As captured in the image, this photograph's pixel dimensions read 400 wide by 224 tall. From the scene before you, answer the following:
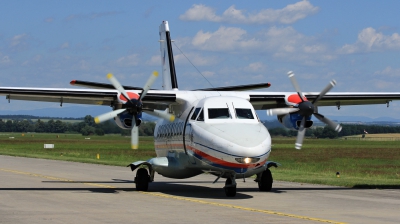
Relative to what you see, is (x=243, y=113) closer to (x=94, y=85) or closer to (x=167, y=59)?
(x=94, y=85)

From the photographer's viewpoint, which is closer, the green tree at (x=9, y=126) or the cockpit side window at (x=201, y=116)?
the cockpit side window at (x=201, y=116)

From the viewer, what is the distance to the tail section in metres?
27.3

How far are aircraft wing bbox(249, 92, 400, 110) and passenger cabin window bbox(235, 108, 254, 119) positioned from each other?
293 centimetres

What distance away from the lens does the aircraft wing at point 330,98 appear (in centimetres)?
2248

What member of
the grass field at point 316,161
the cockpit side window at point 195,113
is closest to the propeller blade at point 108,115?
the cockpit side window at point 195,113

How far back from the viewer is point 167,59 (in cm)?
2825

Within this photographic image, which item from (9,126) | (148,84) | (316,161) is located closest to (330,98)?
(148,84)

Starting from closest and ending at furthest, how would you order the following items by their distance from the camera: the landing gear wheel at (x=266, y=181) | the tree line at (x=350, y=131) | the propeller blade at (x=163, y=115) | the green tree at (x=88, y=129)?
1. the propeller blade at (x=163, y=115)
2. the landing gear wheel at (x=266, y=181)
3. the green tree at (x=88, y=129)
4. the tree line at (x=350, y=131)

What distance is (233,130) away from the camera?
18.0 metres

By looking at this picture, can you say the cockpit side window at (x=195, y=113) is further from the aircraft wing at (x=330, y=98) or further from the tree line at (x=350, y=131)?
the tree line at (x=350, y=131)

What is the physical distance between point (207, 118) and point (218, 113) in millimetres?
340

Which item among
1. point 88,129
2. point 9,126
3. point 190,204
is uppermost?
point 9,126

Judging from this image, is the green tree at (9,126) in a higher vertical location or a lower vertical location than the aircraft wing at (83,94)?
higher

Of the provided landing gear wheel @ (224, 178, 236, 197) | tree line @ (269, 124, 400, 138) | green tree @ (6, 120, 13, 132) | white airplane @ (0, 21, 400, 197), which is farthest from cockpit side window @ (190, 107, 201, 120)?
green tree @ (6, 120, 13, 132)
